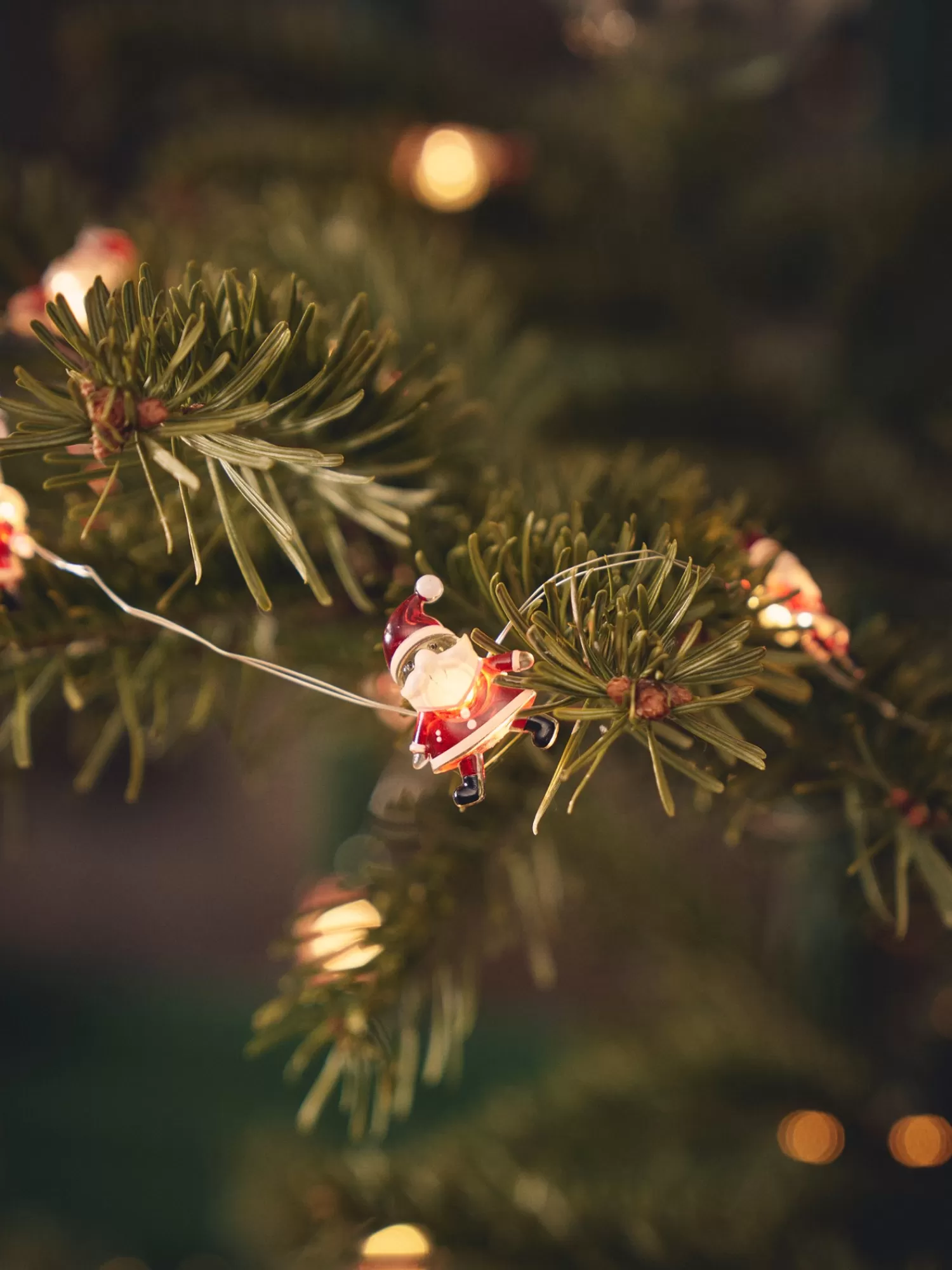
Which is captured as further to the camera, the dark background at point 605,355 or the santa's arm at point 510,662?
the dark background at point 605,355

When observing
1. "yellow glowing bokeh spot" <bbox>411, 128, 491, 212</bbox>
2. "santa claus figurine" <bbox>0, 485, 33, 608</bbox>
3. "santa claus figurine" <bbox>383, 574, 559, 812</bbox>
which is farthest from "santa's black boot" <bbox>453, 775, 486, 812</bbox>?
"yellow glowing bokeh spot" <bbox>411, 128, 491, 212</bbox>

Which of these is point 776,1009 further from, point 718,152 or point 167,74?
point 167,74

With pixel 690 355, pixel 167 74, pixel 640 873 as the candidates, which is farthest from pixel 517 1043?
pixel 167 74

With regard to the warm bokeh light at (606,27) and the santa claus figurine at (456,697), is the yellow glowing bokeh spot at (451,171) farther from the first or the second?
the santa claus figurine at (456,697)

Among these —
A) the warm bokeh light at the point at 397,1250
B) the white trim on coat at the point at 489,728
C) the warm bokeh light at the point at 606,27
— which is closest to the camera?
the white trim on coat at the point at 489,728

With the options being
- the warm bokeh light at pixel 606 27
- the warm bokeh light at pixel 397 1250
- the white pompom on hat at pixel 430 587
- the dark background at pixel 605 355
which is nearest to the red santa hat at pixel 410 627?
the white pompom on hat at pixel 430 587

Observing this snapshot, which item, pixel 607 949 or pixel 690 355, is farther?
pixel 607 949
